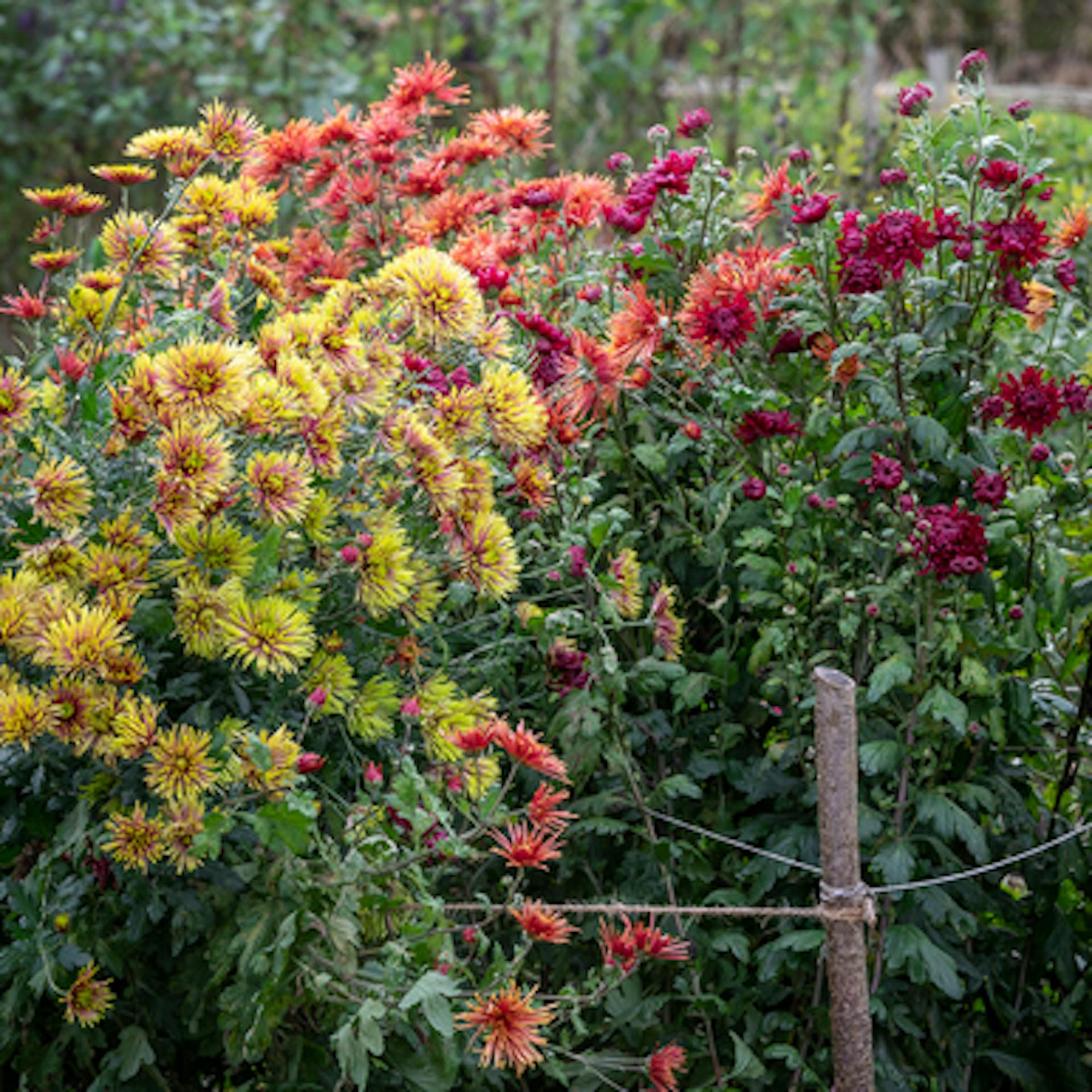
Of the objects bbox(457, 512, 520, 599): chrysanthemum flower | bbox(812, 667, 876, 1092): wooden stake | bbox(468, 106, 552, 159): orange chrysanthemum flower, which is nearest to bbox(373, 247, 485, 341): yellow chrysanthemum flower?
bbox(457, 512, 520, 599): chrysanthemum flower

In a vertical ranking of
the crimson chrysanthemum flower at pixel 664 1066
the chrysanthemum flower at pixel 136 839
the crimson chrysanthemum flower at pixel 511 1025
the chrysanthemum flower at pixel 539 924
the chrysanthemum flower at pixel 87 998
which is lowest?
the crimson chrysanthemum flower at pixel 664 1066

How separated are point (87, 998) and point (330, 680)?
45 cm

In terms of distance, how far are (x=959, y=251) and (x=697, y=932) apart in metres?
0.97

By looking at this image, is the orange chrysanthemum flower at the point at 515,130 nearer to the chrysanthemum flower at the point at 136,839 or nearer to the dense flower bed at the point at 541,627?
the dense flower bed at the point at 541,627

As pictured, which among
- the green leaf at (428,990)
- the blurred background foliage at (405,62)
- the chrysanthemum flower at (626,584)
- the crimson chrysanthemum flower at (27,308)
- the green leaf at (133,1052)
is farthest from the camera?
the blurred background foliage at (405,62)

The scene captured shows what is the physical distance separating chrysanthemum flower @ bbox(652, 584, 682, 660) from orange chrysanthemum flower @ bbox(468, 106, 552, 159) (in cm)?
93

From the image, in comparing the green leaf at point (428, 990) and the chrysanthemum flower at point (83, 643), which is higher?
the chrysanthemum flower at point (83, 643)

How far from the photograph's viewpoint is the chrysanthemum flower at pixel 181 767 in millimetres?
1518

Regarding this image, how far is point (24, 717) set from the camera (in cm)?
152

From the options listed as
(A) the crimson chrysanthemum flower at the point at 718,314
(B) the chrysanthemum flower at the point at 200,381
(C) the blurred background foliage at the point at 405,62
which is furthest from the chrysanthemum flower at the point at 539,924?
(C) the blurred background foliage at the point at 405,62

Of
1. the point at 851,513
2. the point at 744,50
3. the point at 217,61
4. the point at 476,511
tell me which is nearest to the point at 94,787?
the point at 476,511

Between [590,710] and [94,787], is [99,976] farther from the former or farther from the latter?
[590,710]

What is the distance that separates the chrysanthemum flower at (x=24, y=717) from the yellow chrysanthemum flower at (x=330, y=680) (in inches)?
10.7

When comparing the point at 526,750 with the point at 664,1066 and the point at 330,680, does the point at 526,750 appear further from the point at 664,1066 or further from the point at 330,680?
the point at 664,1066
